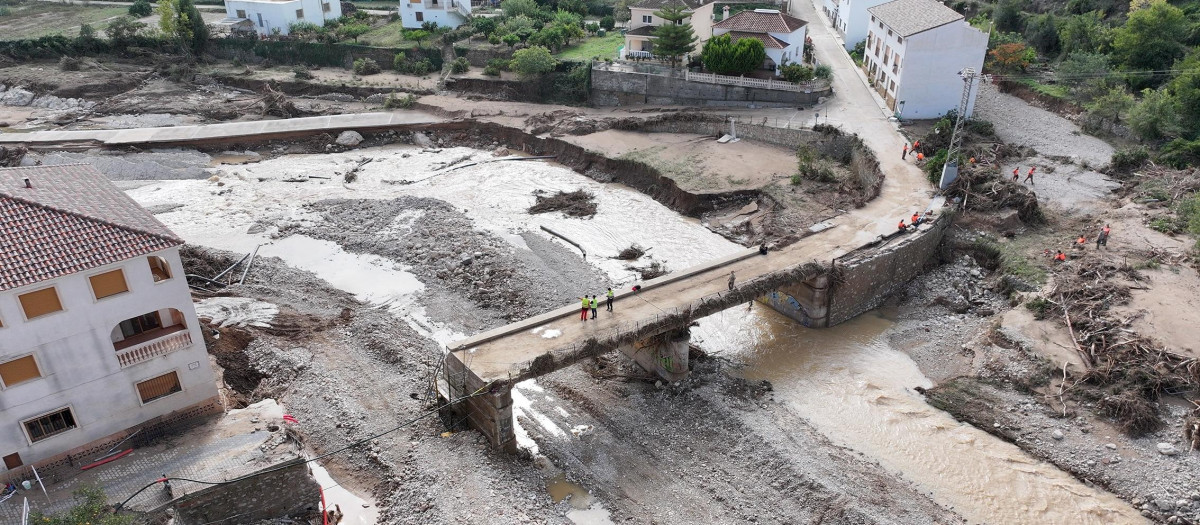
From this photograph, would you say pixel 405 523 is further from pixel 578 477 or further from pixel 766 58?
pixel 766 58

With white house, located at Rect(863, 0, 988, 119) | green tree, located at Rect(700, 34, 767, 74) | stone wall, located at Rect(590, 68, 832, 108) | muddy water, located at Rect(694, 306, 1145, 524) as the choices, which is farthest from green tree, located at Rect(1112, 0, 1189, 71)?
muddy water, located at Rect(694, 306, 1145, 524)

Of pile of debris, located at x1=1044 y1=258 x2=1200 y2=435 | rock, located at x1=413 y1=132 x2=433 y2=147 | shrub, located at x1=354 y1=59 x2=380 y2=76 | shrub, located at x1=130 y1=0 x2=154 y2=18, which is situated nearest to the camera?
pile of debris, located at x1=1044 y1=258 x2=1200 y2=435

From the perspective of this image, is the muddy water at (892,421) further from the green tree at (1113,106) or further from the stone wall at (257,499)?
the green tree at (1113,106)

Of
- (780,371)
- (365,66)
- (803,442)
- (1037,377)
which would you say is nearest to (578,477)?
(803,442)

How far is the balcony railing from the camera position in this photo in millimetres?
23375

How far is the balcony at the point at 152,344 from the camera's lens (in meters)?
23.4

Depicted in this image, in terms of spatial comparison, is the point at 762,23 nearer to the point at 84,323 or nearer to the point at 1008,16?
the point at 1008,16

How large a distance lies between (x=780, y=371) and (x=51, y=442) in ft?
82.7

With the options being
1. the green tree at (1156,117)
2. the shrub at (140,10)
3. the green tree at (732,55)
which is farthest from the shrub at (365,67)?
the green tree at (1156,117)

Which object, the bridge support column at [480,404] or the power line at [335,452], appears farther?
the bridge support column at [480,404]

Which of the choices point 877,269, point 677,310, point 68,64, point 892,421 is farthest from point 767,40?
point 68,64

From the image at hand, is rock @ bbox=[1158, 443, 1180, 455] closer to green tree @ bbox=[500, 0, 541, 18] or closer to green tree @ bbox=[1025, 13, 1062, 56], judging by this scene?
green tree @ bbox=[1025, 13, 1062, 56]

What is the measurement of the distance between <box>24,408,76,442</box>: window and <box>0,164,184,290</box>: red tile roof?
175 inches

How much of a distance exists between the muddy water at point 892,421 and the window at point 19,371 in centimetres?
2360
